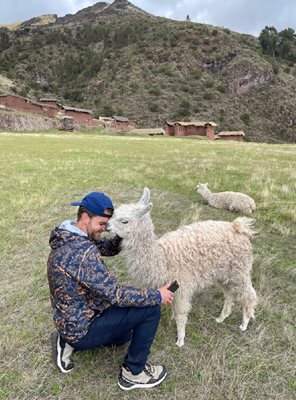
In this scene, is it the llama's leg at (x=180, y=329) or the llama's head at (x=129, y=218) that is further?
the llama's leg at (x=180, y=329)

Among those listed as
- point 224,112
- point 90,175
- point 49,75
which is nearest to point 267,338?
point 90,175

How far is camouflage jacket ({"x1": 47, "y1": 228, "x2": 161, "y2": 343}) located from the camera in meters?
2.95

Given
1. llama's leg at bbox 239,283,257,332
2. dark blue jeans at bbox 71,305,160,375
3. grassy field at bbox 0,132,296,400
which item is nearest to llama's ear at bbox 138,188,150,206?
A: dark blue jeans at bbox 71,305,160,375

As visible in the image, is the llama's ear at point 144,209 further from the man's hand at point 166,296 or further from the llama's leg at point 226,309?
the llama's leg at point 226,309

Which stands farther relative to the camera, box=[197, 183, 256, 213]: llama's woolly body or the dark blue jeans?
box=[197, 183, 256, 213]: llama's woolly body

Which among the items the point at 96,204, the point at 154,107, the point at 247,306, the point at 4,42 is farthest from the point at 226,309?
the point at 4,42

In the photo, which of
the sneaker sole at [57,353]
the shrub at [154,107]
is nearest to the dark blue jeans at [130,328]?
the sneaker sole at [57,353]

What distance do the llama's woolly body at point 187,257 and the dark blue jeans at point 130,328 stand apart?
2.05ft

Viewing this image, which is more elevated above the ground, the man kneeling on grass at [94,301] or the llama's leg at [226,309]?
the man kneeling on grass at [94,301]

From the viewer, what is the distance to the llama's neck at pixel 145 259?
12.3 ft

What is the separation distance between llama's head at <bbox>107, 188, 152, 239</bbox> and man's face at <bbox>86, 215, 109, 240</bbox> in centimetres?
22

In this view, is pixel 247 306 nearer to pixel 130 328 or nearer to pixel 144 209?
pixel 130 328

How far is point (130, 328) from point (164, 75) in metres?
94.2

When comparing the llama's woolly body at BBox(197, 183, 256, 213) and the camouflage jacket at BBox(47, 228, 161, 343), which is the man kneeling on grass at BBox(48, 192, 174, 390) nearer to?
the camouflage jacket at BBox(47, 228, 161, 343)
